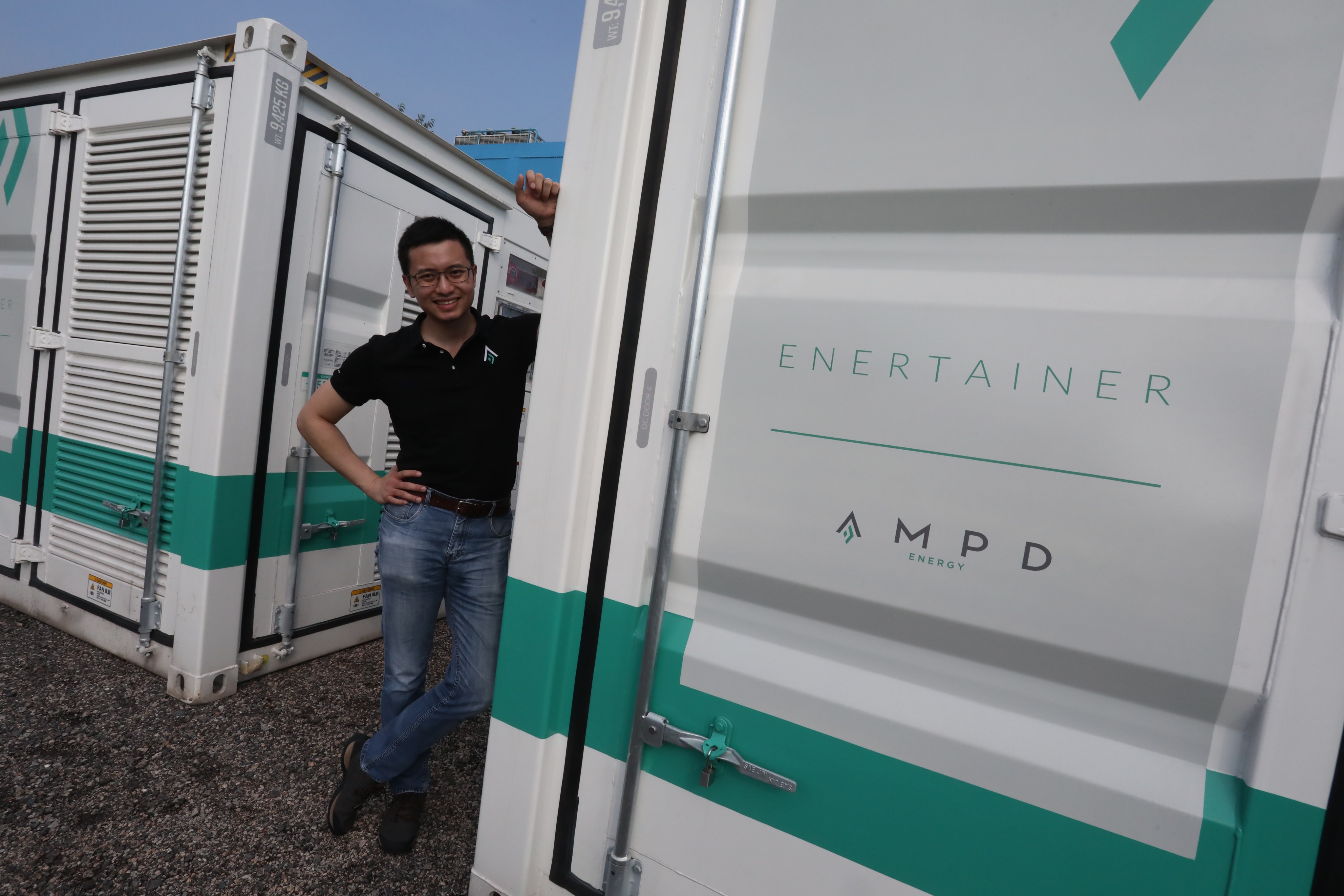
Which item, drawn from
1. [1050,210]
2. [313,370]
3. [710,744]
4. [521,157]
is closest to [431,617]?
[710,744]

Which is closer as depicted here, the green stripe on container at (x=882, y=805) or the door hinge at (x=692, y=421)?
the green stripe on container at (x=882, y=805)

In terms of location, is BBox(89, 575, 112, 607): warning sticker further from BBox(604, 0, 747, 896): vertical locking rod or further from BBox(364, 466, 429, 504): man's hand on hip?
BBox(604, 0, 747, 896): vertical locking rod

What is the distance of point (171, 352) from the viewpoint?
8.93ft

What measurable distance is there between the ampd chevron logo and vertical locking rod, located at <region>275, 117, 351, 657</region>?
2.49 m

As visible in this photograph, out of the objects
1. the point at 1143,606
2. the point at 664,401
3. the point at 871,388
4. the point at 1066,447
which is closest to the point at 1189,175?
the point at 1066,447

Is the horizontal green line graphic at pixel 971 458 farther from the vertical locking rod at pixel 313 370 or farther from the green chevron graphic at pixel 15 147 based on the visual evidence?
the green chevron graphic at pixel 15 147

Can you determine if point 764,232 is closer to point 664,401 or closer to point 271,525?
point 664,401

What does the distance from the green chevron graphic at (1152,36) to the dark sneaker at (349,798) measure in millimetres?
2541

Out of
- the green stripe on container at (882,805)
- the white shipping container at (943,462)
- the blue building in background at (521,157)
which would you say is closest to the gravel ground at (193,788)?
the white shipping container at (943,462)

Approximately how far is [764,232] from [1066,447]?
681 mm

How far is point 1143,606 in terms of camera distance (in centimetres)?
104

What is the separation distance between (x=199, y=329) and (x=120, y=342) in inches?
24.6

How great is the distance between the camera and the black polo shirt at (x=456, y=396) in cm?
198

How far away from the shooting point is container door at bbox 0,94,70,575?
3.23 m
